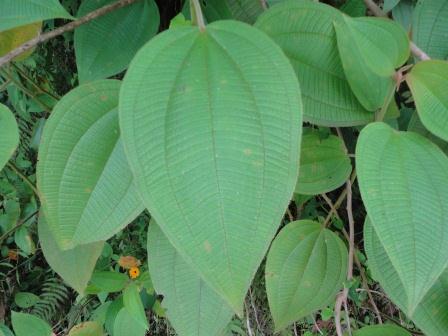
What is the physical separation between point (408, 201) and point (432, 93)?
12 centimetres

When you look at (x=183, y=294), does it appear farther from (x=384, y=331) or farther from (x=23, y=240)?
(x=23, y=240)

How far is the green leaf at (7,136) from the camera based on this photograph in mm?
425

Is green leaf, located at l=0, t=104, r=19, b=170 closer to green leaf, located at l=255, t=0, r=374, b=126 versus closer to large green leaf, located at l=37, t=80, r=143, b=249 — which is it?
large green leaf, located at l=37, t=80, r=143, b=249

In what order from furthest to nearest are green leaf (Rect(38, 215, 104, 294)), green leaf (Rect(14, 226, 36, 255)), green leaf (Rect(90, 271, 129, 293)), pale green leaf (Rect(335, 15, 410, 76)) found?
green leaf (Rect(14, 226, 36, 255)) < green leaf (Rect(90, 271, 129, 293)) < green leaf (Rect(38, 215, 104, 294)) < pale green leaf (Rect(335, 15, 410, 76))

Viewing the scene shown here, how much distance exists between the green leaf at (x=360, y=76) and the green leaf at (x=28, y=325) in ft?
1.82

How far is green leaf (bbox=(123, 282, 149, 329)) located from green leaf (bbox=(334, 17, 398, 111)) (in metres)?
0.46

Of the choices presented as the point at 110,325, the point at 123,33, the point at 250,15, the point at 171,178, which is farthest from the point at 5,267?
the point at 171,178

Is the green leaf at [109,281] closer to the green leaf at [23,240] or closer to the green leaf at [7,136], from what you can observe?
the green leaf at [23,240]

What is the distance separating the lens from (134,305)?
2.49 ft

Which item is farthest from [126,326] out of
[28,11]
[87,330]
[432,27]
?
[432,27]

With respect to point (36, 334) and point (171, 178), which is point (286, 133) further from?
point (36, 334)

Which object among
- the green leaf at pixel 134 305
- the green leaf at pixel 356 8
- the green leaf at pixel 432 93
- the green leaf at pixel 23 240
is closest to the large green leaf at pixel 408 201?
the green leaf at pixel 432 93

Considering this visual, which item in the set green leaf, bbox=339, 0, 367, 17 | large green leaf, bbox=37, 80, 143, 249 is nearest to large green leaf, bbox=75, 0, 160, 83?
large green leaf, bbox=37, 80, 143, 249

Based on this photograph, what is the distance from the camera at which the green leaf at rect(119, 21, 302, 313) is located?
333mm
